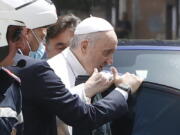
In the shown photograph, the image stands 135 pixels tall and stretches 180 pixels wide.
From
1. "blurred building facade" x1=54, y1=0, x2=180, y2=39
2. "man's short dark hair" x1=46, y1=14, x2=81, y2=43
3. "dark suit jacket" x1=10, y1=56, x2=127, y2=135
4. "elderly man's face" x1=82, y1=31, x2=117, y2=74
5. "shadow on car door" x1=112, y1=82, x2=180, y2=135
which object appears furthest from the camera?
"blurred building facade" x1=54, y1=0, x2=180, y2=39

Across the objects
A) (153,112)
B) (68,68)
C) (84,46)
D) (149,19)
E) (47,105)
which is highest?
(84,46)

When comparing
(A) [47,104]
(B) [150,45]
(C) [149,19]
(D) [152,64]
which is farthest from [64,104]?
(C) [149,19]

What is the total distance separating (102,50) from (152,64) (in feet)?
1.68

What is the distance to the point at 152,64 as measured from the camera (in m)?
3.53

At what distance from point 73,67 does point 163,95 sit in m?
0.51

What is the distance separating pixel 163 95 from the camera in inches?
132

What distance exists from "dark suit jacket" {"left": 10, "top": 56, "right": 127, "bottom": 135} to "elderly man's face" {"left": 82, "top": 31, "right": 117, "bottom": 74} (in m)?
0.33

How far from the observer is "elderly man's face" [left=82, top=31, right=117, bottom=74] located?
3.10m

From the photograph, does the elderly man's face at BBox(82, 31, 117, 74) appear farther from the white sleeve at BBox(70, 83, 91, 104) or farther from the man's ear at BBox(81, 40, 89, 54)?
the white sleeve at BBox(70, 83, 91, 104)

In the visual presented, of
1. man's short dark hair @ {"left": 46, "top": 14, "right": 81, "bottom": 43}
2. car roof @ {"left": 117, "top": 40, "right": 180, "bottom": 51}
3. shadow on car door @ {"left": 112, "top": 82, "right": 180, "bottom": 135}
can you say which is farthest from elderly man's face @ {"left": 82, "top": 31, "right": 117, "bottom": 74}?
man's short dark hair @ {"left": 46, "top": 14, "right": 81, "bottom": 43}

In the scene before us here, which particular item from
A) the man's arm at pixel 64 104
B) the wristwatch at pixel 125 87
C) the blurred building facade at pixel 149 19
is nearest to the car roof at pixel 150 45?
the wristwatch at pixel 125 87

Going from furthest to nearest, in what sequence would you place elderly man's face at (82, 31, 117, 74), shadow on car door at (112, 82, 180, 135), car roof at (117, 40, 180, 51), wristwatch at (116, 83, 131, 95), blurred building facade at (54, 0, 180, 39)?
blurred building facade at (54, 0, 180, 39), car roof at (117, 40, 180, 51), shadow on car door at (112, 82, 180, 135), elderly man's face at (82, 31, 117, 74), wristwatch at (116, 83, 131, 95)

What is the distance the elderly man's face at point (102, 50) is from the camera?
310 centimetres

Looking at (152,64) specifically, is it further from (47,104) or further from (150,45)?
(47,104)
